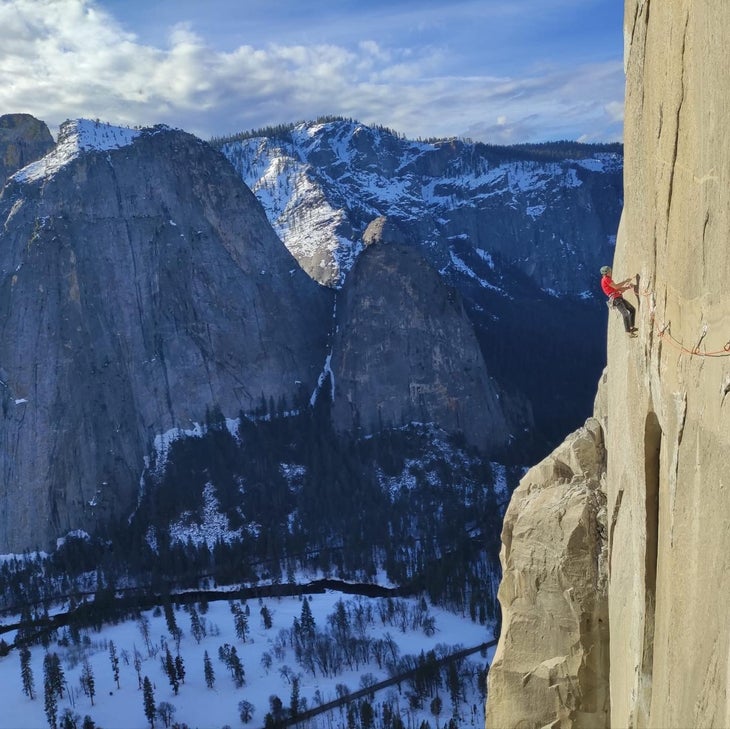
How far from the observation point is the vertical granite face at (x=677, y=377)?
7191mm

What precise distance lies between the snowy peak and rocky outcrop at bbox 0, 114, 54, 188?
913cm

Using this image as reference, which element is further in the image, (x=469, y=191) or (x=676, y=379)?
(x=469, y=191)

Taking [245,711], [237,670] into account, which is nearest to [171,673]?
[237,670]

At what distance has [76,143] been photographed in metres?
86.4

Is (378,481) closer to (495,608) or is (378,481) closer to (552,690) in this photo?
(495,608)

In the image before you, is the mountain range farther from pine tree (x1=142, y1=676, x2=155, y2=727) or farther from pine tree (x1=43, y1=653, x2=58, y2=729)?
pine tree (x1=142, y1=676, x2=155, y2=727)

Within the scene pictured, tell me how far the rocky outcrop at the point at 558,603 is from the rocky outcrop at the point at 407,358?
73.6 metres

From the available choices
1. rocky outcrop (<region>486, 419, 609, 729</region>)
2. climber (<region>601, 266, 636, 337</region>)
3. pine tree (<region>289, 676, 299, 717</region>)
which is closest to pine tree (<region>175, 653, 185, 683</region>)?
pine tree (<region>289, 676, 299, 717</region>)

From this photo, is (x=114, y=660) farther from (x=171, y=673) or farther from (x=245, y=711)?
(x=245, y=711)

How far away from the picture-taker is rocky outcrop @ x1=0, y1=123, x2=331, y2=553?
255 feet

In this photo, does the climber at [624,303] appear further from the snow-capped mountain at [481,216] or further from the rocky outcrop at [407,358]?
the snow-capped mountain at [481,216]

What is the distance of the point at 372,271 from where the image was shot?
3561 inches

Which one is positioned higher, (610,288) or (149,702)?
(610,288)

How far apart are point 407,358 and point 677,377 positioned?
80.7 meters
